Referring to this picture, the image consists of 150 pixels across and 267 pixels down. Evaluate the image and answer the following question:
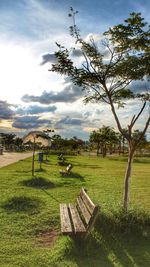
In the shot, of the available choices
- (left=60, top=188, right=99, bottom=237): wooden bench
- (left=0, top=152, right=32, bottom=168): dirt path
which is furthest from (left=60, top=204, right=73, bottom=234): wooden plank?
(left=0, top=152, right=32, bottom=168): dirt path

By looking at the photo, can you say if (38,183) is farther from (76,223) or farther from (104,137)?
(104,137)

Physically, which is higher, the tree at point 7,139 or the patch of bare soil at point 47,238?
the tree at point 7,139

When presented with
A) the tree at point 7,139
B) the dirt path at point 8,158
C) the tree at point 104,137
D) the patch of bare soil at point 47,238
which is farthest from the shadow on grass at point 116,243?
the tree at point 7,139

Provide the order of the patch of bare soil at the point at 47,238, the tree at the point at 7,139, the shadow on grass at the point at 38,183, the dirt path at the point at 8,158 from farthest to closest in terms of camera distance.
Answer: the tree at the point at 7,139
the dirt path at the point at 8,158
the shadow on grass at the point at 38,183
the patch of bare soil at the point at 47,238

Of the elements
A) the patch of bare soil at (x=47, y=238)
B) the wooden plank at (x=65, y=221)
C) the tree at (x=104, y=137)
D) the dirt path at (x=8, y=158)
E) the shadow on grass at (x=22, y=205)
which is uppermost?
the tree at (x=104, y=137)

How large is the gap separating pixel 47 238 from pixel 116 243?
58.3 inches

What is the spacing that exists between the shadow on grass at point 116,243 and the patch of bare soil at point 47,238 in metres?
0.59

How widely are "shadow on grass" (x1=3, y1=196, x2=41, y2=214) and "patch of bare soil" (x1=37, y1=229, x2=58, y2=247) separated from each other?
1.74 metres

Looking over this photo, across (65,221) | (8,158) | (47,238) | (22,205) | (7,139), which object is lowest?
(47,238)

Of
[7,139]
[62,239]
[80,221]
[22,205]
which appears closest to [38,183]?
[22,205]

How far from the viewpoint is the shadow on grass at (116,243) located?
574 cm

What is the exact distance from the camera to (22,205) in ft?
32.2

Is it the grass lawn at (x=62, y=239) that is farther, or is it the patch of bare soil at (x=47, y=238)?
the patch of bare soil at (x=47, y=238)

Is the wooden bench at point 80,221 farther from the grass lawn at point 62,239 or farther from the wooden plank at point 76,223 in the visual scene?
the grass lawn at point 62,239
